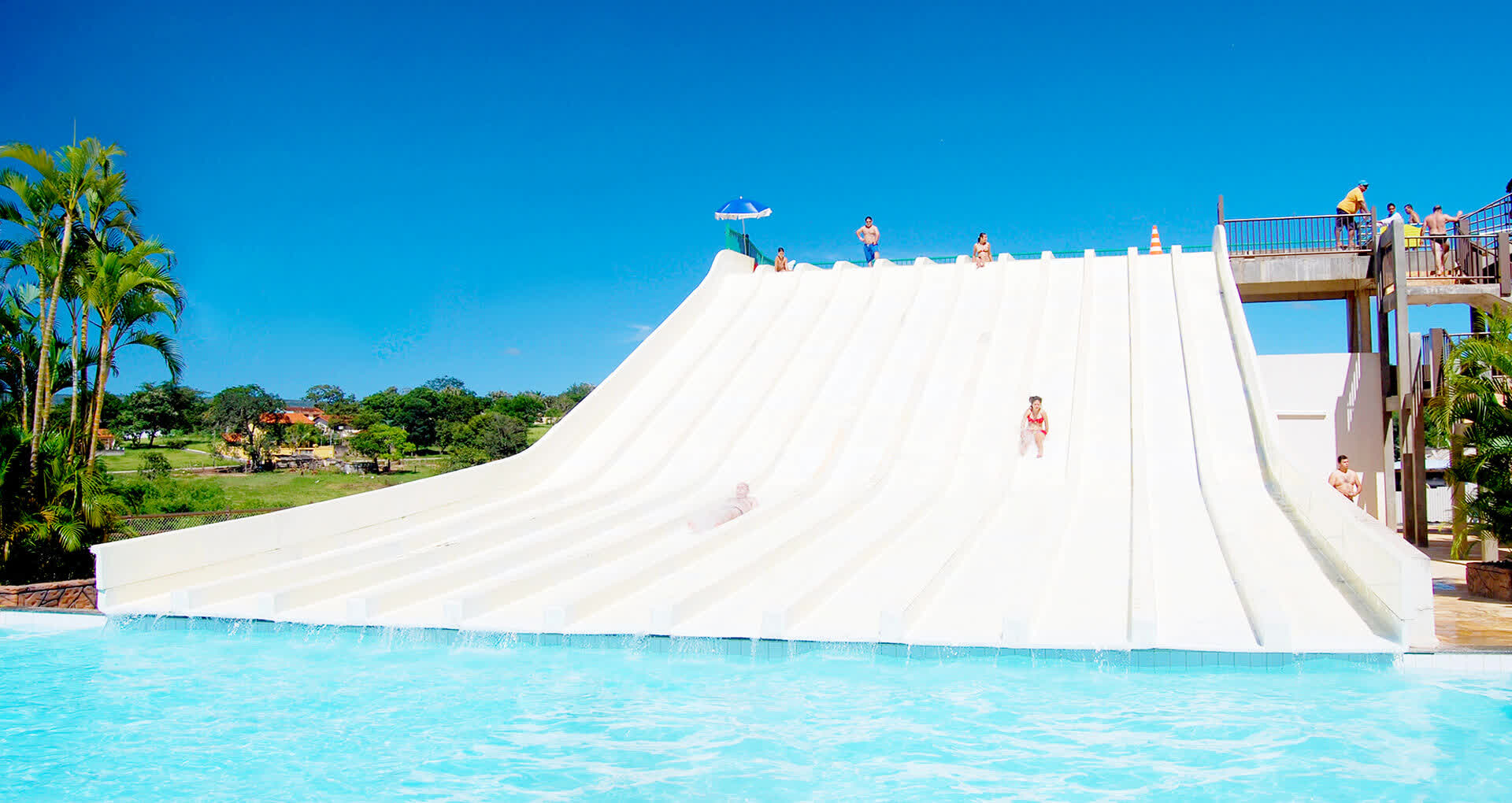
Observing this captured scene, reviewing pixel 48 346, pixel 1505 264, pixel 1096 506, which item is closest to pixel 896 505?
pixel 1096 506

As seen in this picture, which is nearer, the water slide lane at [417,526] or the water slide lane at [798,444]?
the water slide lane at [798,444]

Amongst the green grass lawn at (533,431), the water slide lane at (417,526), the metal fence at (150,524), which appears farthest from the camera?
the green grass lawn at (533,431)

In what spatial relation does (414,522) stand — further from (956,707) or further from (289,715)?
(956,707)

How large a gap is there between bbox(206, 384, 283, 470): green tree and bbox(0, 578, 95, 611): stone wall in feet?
121

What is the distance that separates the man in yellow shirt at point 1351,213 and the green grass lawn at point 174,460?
119 ft

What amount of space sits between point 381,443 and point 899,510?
33.7 meters

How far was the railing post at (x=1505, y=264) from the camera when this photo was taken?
1167 centimetres

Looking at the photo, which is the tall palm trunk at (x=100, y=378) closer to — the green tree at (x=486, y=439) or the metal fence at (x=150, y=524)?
the metal fence at (x=150, y=524)

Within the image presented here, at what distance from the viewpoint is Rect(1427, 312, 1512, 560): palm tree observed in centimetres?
744

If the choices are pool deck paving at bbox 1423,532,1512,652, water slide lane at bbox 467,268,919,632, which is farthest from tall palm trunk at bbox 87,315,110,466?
pool deck paving at bbox 1423,532,1512,652

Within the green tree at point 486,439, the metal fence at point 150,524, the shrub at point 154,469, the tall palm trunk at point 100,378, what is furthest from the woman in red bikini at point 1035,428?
the green tree at point 486,439

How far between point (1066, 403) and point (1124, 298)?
3.36 metres

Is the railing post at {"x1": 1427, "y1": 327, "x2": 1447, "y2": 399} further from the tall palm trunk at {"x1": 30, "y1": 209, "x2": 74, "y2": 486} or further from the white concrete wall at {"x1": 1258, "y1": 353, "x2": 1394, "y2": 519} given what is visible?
the tall palm trunk at {"x1": 30, "y1": 209, "x2": 74, "y2": 486}

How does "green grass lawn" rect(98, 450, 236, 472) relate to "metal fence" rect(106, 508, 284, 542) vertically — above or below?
above
